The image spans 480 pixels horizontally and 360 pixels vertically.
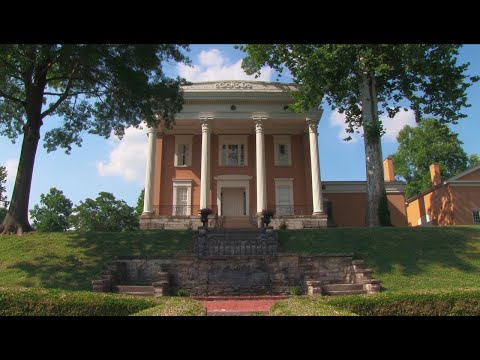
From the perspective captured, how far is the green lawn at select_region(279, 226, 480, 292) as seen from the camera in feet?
43.6

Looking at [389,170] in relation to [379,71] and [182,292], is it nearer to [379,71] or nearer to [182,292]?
[379,71]

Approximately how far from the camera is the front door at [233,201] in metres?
28.5

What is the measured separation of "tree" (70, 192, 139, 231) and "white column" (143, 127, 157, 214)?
1432 inches

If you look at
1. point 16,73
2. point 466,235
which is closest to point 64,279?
point 16,73

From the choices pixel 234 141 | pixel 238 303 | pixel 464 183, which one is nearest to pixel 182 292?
pixel 238 303

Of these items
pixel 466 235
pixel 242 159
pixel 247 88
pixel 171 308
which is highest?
pixel 247 88

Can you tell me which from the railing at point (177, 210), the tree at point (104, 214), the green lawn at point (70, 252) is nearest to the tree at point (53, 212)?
the tree at point (104, 214)

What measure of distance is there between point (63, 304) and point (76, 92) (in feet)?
48.4

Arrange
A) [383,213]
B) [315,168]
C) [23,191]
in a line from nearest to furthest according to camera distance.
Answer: [23,191] → [383,213] → [315,168]

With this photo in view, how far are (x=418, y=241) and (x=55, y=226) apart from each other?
5969cm

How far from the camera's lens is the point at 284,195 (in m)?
28.7
